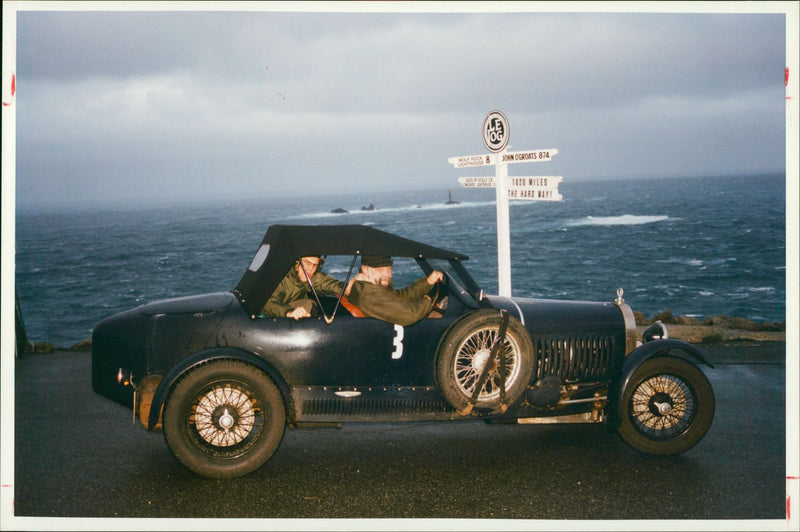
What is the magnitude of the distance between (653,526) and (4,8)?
588 cm

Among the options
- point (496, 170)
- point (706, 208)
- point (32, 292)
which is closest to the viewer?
point (496, 170)

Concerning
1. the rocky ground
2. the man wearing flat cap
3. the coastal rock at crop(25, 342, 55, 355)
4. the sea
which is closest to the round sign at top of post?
the rocky ground

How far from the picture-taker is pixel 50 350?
976 centimetres

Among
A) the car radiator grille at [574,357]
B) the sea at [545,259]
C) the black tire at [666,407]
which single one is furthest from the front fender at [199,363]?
the sea at [545,259]

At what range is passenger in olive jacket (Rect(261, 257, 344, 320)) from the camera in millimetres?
5211

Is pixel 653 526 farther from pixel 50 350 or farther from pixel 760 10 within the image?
pixel 50 350

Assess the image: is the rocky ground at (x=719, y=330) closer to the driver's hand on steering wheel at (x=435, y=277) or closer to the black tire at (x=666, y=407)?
the black tire at (x=666, y=407)

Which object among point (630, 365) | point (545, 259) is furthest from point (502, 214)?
point (545, 259)

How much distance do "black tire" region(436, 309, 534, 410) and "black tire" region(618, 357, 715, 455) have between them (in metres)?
0.93

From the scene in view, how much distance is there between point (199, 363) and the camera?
16.1 feet

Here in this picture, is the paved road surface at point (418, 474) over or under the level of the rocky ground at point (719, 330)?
under

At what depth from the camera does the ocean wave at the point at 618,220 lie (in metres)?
80.8

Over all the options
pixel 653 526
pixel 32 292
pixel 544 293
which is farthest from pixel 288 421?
pixel 32 292

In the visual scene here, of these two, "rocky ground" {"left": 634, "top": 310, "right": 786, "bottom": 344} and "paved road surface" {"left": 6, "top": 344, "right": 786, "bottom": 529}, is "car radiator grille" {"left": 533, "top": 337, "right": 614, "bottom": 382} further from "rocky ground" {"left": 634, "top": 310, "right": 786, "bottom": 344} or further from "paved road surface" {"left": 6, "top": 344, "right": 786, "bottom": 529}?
"rocky ground" {"left": 634, "top": 310, "right": 786, "bottom": 344}
